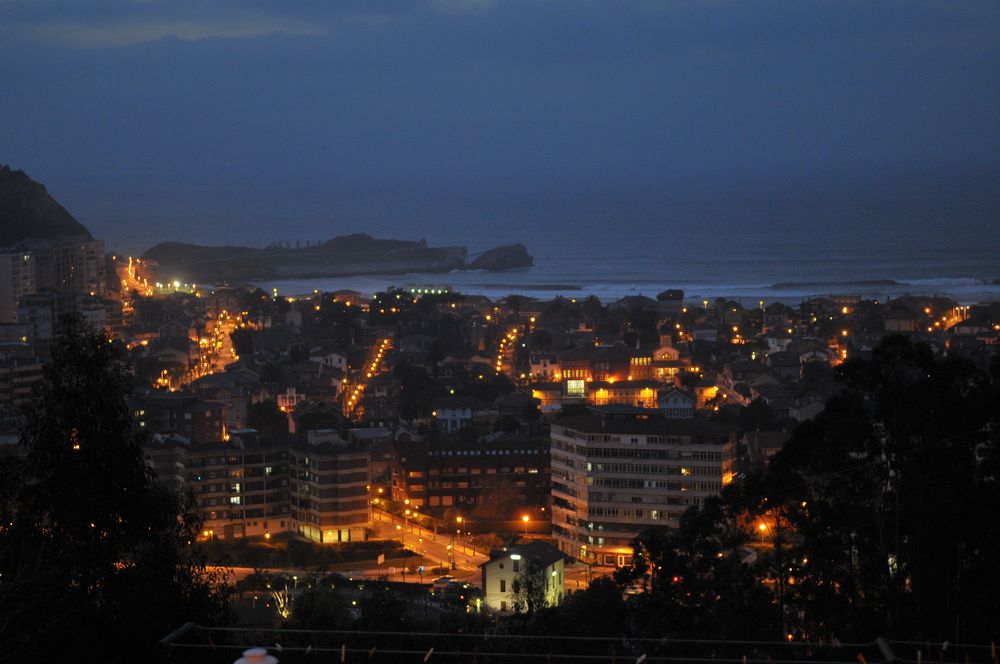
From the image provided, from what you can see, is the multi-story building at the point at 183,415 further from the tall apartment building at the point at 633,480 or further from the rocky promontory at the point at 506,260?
the rocky promontory at the point at 506,260

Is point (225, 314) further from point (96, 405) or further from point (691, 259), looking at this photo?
point (96, 405)

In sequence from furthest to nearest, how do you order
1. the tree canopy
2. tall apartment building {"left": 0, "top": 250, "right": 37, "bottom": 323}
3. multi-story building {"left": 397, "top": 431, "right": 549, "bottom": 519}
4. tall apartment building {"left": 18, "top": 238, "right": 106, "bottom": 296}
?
tall apartment building {"left": 18, "top": 238, "right": 106, "bottom": 296}
tall apartment building {"left": 0, "top": 250, "right": 37, "bottom": 323}
multi-story building {"left": 397, "top": 431, "right": 549, "bottom": 519}
the tree canopy

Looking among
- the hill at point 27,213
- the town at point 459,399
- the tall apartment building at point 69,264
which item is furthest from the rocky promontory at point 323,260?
the town at point 459,399

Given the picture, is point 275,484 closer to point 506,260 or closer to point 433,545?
point 433,545

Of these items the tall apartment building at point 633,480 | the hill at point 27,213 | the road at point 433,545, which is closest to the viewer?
the road at point 433,545

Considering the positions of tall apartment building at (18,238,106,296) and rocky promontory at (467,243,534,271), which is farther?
rocky promontory at (467,243,534,271)

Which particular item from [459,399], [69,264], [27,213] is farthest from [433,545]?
[27,213]

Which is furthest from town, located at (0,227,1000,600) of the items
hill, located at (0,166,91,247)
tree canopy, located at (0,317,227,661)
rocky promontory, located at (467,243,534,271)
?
rocky promontory, located at (467,243,534,271)

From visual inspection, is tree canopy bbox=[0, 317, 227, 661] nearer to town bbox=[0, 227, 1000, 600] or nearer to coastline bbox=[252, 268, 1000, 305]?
town bbox=[0, 227, 1000, 600]
